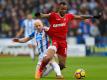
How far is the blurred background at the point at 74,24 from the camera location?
3181cm

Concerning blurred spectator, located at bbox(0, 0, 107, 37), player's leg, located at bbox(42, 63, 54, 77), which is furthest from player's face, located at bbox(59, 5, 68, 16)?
blurred spectator, located at bbox(0, 0, 107, 37)

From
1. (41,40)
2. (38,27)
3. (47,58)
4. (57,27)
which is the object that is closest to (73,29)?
(41,40)

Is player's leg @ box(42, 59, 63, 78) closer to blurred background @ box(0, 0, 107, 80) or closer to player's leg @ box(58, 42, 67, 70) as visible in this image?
player's leg @ box(58, 42, 67, 70)

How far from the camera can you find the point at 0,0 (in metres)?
37.3

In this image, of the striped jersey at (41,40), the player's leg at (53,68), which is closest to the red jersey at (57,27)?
the striped jersey at (41,40)

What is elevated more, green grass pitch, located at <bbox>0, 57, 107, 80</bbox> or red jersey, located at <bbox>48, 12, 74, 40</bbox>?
red jersey, located at <bbox>48, 12, 74, 40</bbox>

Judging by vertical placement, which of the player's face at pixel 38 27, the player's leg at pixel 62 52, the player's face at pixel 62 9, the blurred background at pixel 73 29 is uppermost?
the player's face at pixel 62 9

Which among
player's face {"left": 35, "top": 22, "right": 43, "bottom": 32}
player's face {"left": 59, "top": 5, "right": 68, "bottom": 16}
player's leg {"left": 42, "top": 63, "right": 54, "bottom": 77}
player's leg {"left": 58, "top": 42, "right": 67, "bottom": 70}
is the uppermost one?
player's face {"left": 59, "top": 5, "right": 68, "bottom": 16}

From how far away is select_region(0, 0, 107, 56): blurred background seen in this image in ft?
104

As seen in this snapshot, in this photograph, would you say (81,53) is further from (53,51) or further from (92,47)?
(53,51)

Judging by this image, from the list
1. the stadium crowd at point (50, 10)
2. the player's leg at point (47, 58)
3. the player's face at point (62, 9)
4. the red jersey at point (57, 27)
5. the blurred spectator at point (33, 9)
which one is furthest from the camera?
the blurred spectator at point (33, 9)

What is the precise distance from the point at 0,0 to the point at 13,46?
18.9 ft

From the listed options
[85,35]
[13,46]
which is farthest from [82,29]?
[13,46]

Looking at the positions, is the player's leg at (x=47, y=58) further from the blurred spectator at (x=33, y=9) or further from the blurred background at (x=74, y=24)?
the blurred spectator at (x=33, y=9)
